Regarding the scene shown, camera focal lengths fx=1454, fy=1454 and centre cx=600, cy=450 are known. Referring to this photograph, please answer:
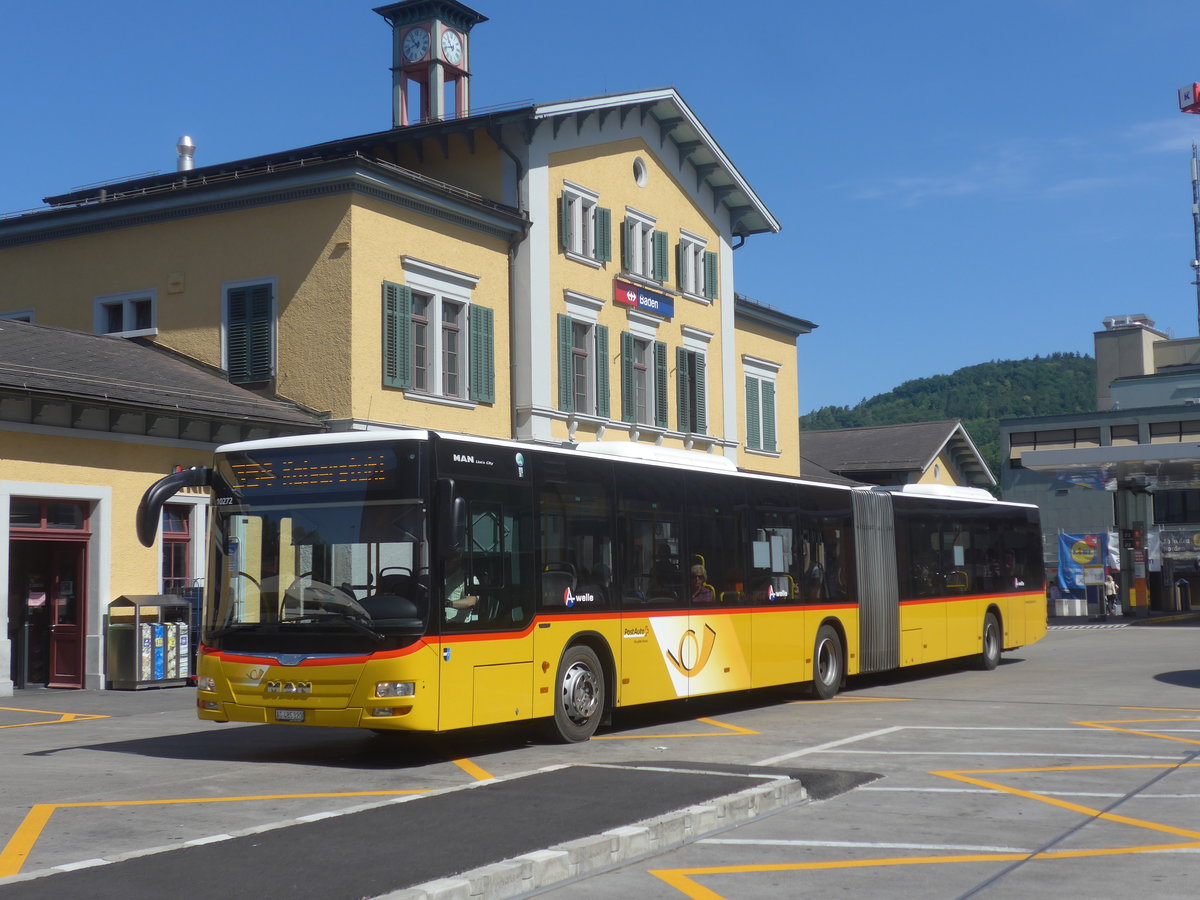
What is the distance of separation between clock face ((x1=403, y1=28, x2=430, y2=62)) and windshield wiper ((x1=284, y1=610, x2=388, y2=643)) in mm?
23321

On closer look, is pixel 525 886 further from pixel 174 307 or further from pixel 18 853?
pixel 174 307

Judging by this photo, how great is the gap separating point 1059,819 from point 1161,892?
2241 mm

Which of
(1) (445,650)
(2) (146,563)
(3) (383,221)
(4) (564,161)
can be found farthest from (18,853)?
(4) (564,161)

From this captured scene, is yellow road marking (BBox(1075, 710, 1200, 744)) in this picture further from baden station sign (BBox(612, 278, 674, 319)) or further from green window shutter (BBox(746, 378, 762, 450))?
green window shutter (BBox(746, 378, 762, 450))

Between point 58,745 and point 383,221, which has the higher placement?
point 383,221

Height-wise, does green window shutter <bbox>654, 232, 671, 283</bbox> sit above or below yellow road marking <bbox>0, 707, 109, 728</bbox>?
above

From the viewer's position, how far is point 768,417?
1534 inches

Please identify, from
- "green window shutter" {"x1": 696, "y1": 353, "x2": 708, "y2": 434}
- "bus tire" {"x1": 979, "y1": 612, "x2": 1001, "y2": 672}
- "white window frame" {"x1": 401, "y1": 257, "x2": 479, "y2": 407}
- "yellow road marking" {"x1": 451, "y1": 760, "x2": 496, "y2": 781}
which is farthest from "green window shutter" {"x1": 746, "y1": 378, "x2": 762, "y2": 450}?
"yellow road marking" {"x1": 451, "y1": 760, "x2": 496, "y2": 781}

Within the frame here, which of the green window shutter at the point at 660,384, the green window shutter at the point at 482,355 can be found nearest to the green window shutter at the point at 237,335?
the green window shutter at the point at 482,355

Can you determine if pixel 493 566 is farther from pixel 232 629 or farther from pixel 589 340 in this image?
pixel 589 340

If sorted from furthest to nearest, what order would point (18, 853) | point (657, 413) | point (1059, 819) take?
point (657, 413), point (1059, 819), point (18, 853)

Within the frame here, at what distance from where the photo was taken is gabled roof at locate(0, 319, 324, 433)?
63.8 ft

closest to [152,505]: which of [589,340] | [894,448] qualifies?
[589,340]

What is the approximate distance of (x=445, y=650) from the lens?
39.1 ft
